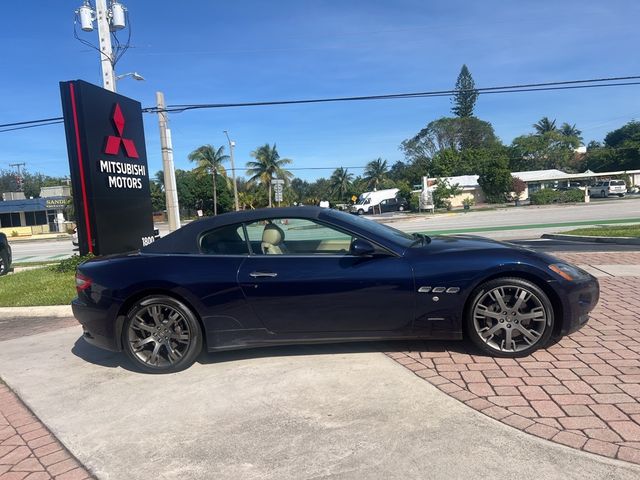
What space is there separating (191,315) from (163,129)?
14.0 meters

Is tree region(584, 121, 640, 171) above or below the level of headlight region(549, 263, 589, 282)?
above

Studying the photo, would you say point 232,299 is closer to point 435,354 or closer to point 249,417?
point 249,417

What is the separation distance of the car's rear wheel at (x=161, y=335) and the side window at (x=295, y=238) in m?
0.87

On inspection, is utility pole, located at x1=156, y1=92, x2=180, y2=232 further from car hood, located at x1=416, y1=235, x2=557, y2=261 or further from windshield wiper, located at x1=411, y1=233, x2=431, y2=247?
car hood, located at x1=416, y1=235, x2=557, y2=261

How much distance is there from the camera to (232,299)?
13.7 feet

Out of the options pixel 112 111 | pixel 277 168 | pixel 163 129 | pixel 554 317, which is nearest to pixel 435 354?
pixel 554 317

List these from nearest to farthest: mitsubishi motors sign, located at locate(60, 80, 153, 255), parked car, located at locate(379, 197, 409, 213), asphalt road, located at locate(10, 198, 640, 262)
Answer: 1. mitsubishi motors sign, located at locate(60, 80, 153, 255)
2. asphalt road, located at locate(10, 198, 640, 262)
3. parked car, located at locate(379, 197, 409, 213)

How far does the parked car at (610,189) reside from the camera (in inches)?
2024

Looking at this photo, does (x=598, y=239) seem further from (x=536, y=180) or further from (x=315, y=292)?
(x=536, y=180)

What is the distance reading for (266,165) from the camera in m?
60.4

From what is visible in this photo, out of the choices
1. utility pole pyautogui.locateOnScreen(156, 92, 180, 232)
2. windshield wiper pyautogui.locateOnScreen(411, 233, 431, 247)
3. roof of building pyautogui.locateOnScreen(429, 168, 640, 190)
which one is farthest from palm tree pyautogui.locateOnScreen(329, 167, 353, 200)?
windshield wiper pyautogui.locateOnScreen(411, 233, 431, 247)

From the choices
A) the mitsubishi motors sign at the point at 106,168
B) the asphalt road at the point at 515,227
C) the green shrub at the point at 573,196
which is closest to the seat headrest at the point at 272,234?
the mitsubishi motors sign at the point at 106,168

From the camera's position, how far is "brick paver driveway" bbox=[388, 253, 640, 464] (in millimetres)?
2893

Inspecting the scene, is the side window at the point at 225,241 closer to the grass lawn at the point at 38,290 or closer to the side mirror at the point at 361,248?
the side mirror at the point at 361,248
